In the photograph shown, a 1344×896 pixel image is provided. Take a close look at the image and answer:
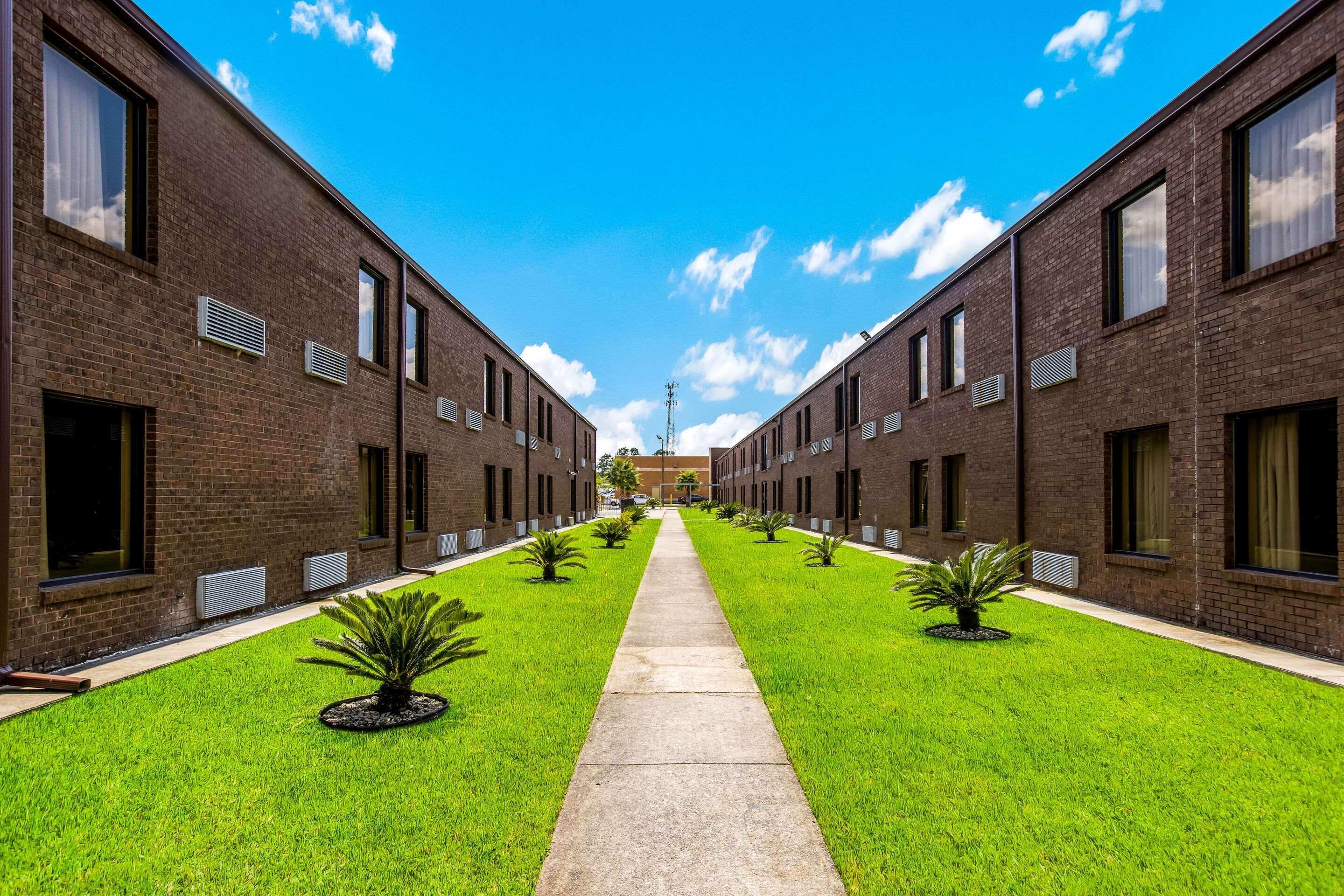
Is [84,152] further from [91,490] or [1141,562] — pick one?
[1141,562]

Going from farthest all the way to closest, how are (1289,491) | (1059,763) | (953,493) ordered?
(953,493) < (1289,491) < (1059,763)

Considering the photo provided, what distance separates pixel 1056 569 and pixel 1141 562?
1.80 meters

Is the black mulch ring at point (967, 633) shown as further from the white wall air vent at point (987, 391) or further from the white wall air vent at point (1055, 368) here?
the white wall air vent at point (987, 391)

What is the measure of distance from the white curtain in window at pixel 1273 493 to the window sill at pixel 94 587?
11599 millimetres

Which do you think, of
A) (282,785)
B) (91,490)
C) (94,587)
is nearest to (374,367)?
(91,490)

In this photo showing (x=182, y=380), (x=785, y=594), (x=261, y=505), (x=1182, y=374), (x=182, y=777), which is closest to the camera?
(x=182, y=777)

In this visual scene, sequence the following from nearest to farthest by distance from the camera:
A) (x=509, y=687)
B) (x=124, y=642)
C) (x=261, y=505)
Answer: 1. (x=509, y=687)
2. (x=124, y=642)
3. (x=261, y=505)

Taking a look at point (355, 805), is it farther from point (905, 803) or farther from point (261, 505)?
point (261, 505)

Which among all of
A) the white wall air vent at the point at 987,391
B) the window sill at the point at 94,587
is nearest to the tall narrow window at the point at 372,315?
→ the window sill at the point at 94,587

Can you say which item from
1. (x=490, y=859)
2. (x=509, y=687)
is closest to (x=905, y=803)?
(x=490, y=859)

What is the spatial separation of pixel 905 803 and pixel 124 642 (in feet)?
23.8

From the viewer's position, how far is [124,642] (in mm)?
6227

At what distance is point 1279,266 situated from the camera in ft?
20.5

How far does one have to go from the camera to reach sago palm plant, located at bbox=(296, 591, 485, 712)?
4.48m
